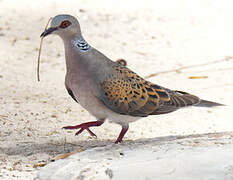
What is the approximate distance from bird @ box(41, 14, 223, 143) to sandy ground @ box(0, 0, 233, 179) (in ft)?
1.30

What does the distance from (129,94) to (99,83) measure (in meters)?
0.30

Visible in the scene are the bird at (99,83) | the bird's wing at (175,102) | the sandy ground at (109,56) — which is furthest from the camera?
A: the sandy ground at (109,56)

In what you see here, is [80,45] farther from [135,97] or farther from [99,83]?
[135,97]

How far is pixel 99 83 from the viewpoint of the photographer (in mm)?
4117

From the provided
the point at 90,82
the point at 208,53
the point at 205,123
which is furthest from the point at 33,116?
the point at 208,53

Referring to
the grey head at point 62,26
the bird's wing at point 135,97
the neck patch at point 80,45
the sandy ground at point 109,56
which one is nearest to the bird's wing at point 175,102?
the bird's wing at point 135,97

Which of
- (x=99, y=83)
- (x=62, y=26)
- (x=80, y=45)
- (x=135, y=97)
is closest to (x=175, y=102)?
(x=135, y=97)

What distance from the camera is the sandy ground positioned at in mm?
4625

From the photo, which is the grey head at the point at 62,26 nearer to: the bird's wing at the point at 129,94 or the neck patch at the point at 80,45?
the neck patch at the point at 80,45

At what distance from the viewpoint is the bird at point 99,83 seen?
13.5 ft

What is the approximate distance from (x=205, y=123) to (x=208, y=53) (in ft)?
8.21

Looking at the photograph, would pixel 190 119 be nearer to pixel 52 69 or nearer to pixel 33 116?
pixel 33 116

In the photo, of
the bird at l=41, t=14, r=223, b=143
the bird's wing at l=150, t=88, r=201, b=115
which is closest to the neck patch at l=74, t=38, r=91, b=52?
the bird at l=41, t=14, r=223, b=143

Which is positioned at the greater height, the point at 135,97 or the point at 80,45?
the point at 80,45
